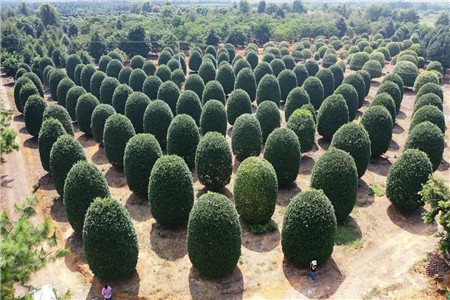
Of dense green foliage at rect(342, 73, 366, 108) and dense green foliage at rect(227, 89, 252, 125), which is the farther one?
dense green foliage at rect(342, 73, 366, 108)

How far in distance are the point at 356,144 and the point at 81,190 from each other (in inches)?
682

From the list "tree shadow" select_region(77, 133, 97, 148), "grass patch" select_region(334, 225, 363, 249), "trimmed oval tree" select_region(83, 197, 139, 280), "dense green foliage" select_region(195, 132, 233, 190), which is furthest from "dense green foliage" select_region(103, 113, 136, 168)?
"grass patch" select_region(334, 225, 363, 249)

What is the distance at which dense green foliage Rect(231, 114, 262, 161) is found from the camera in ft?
90.8

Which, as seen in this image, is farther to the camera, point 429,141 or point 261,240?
point 429,141

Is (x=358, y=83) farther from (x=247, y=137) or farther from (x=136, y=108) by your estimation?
(x=136, y=108)

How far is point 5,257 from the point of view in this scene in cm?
1084

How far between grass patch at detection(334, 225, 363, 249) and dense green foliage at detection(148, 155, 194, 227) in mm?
8447

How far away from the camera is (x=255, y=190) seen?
2067 centimetres

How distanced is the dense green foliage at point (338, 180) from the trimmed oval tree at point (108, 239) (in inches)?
426

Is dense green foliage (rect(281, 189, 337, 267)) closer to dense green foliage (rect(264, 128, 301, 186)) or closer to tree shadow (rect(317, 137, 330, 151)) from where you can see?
dense green foliage (rect(264, 128, 301, 186))

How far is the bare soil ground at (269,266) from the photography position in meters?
17.2

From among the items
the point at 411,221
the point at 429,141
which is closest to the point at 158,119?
the point at 411,221

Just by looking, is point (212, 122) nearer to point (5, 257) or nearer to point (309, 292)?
point (309, 292)

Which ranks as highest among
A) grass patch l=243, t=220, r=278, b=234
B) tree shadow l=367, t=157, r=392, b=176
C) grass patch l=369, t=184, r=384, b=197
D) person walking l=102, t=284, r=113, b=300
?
person walking l=102, t=284, r=113, b=300
